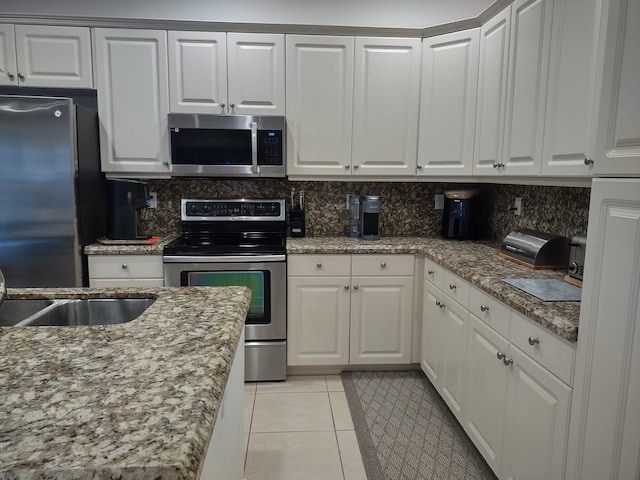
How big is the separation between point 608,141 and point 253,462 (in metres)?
1.89

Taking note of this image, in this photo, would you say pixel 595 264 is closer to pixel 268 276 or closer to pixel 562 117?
pixel 562 117

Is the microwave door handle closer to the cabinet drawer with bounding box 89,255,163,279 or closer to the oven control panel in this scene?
the oven control panel

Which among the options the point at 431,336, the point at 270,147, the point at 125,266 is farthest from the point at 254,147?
the point at 431,336

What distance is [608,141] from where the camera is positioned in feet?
3.85

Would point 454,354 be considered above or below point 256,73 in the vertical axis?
below

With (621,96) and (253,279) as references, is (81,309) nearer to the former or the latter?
(253,279)

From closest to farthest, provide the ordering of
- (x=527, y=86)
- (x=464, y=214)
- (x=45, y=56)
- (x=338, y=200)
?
1. (x=527, y=86)
2. (x=45, y=56)
3. (x=464, y=214)
4. (x=338, y=200)

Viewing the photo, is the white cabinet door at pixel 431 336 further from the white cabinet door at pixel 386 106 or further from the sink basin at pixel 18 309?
the sink basin at pixel 18 309

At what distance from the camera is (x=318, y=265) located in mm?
2793

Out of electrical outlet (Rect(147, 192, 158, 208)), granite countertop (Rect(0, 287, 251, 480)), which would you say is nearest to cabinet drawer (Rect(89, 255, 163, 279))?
electrical outlet (Rect(147, 192, 158, 208))

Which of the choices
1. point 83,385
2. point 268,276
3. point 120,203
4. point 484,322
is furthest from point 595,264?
point 120,203

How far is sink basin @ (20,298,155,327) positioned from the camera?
4.68 ft

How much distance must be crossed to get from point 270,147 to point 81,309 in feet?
5.41

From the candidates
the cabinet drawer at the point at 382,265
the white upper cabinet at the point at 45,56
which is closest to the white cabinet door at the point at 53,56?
the white upper cabinet at the point at 45,56
